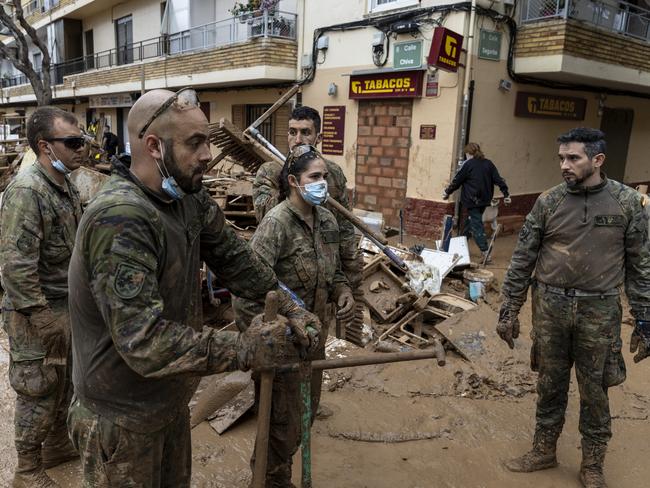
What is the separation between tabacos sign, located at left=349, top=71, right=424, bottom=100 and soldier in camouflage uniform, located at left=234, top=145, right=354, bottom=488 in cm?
686

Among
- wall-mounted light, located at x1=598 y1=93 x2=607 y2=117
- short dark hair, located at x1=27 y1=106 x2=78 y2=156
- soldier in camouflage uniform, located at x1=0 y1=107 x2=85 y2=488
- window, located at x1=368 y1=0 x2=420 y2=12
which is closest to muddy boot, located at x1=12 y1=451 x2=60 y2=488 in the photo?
soldier in camouflage uniform, located at x1=0 y1=107 x2=85 y2=488

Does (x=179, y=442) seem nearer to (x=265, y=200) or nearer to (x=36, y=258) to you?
(x=36, y=258)

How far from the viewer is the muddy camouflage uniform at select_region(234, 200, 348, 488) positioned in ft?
9.52

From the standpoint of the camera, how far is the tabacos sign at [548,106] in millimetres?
10109

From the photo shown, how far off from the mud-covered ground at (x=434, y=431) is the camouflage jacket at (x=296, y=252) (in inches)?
46.9

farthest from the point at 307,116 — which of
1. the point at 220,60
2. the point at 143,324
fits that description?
the point at 220,60

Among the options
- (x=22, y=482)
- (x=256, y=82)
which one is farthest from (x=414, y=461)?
(x=256, y=82)

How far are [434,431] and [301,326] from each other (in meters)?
2.45

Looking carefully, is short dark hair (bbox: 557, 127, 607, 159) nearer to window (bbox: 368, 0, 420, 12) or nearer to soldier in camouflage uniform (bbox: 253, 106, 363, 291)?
soldier in camouflage uniform (bbox: 253, 106, 363, 291)

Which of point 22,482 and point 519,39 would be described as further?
point 519,39

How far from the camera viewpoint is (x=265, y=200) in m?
4.09

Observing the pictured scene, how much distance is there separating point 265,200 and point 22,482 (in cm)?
244

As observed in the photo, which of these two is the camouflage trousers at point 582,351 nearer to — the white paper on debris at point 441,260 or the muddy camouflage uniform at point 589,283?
the muddy camouflage uniform at point 589,283

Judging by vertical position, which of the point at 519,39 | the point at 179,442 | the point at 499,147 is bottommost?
the point at 179,442
